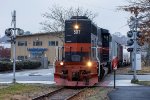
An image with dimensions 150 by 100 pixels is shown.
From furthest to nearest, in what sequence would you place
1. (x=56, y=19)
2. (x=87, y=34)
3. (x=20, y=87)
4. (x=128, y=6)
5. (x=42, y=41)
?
(x=42, y=41), (x=56, y=19), (x=87, y=34), (x=20, y=87), (x=128, y=6)

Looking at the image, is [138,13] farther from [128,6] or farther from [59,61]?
[59,61]

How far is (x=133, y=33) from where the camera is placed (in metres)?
31.8

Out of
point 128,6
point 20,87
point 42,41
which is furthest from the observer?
point 42,41

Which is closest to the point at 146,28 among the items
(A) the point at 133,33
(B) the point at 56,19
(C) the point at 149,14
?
(C) the point at 149,14

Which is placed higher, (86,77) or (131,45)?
(131,45)

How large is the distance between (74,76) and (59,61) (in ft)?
4.81

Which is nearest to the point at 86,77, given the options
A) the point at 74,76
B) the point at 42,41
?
the point at 74,76

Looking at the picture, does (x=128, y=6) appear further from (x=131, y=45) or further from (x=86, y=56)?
(x=131, y=45)

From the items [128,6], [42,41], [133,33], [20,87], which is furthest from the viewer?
[42,41]

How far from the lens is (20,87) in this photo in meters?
27.2

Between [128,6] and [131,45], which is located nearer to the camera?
[128,6]

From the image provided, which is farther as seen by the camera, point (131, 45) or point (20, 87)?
point (131, 45)

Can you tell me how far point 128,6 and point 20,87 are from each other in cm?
1075

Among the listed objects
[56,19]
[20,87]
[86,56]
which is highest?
[56,19]
